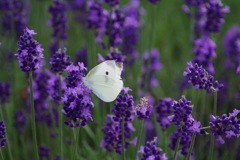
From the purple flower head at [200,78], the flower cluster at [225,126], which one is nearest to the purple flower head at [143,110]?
the purple flower head at [200,78]

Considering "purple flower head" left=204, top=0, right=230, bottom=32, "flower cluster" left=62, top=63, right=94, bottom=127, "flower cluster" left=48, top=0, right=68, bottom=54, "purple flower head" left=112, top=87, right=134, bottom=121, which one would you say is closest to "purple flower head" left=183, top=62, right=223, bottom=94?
"purple flower head" left=112, top=87, right=134, bottom=121

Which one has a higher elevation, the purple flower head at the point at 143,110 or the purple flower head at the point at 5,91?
the purple flower head at the point at 5,91

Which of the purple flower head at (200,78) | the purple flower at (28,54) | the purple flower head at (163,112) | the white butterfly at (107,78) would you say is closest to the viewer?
the purple flower at (28,54)

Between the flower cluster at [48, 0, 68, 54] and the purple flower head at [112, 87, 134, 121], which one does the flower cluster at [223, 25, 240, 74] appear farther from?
the purple flower head at [112, 87, 134, 121]

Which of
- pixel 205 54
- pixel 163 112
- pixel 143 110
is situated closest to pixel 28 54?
pixel 143 110

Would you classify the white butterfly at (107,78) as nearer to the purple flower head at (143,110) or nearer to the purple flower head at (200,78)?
the purple flower head at (143,110)

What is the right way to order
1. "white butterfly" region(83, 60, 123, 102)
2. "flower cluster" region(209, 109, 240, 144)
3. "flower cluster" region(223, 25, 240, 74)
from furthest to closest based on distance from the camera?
1. "flower cluster" region(223, 25, 240, 74)
2. "white butterfly" region(83, 60, 123, 102)
3. "flower cluster" region(209, 109, 240, 144)

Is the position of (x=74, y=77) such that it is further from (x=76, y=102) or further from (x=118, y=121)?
(x=118, y=121)

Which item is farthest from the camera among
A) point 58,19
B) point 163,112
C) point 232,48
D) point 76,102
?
point 232,48

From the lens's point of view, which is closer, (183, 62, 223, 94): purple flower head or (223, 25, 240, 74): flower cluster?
(183, 62, 223, 94): purple flower head
